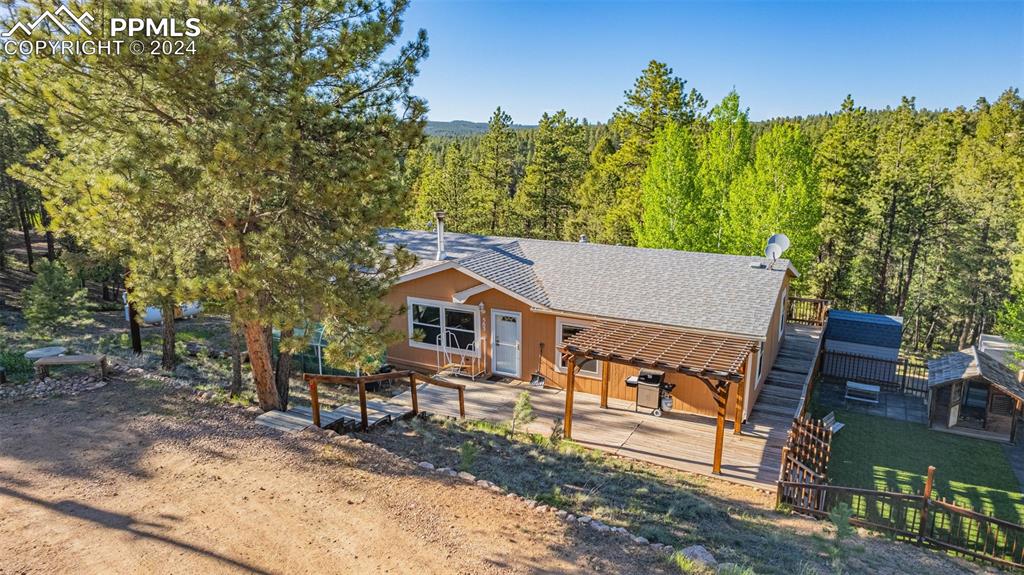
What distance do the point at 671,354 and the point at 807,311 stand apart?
47.0ft

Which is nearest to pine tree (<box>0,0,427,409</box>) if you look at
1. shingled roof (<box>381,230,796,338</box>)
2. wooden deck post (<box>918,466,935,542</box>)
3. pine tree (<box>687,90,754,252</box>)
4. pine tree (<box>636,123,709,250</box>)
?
shingled roof (<box>381,230,796,338</box>)

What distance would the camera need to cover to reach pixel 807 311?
23.2m

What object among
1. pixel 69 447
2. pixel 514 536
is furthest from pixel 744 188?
pixel 69 447

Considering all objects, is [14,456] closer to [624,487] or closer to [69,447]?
[69,447]

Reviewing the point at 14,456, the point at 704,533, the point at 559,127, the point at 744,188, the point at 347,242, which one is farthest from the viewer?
the point at 559,127

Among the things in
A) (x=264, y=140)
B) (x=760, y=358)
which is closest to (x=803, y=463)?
(x=760, y=358)

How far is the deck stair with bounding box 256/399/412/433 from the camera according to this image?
9991mm

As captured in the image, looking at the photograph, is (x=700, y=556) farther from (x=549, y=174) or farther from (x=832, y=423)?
(x=549, y=174)

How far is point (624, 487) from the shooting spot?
31.2 ft

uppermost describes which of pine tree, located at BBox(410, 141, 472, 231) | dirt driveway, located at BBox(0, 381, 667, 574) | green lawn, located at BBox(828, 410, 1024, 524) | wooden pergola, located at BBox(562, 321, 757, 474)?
pine tree, located at BBox(410, 141, 472, 231)

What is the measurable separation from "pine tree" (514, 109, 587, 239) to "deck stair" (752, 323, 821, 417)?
59.0ft

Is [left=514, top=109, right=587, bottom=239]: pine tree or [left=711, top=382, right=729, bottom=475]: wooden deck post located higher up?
[left=514, top=109, right=587, bottom=239]: pine tree

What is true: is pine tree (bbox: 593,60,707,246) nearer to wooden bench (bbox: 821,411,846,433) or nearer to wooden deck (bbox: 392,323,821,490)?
wooden deck (bbox: 392,323,821,490)

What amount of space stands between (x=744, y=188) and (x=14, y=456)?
2306 cm
